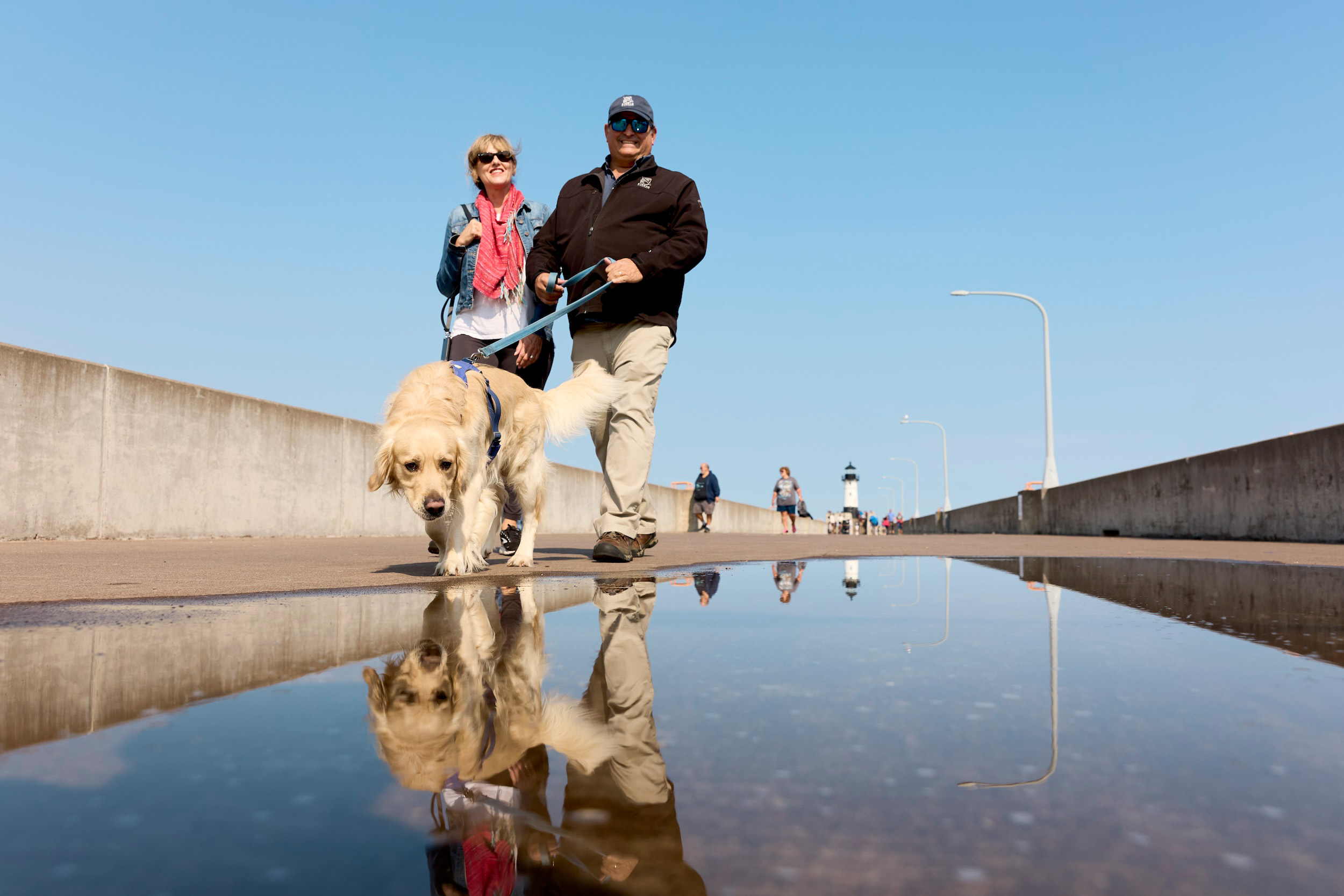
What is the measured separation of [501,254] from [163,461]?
6.28 meters

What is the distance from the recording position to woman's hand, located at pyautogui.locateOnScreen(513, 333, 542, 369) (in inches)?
246

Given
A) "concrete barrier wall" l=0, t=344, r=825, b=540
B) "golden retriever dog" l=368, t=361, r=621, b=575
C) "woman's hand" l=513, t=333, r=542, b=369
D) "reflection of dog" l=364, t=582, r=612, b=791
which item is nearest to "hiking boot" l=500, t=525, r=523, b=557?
"golden retriever dog" l=368, t=361, r=621, b=575

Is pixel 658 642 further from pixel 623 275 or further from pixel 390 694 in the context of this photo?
pixel 623 275

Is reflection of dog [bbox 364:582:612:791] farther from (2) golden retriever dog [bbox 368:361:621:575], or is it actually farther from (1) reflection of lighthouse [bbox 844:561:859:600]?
(2) golden retriever dog [bbox 368:361:621:575]

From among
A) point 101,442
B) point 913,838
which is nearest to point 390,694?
point 913,838

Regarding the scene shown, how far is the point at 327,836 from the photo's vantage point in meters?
0.91

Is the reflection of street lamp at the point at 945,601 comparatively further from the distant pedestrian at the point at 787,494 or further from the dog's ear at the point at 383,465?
the distant pedestrian at the point at 787,494

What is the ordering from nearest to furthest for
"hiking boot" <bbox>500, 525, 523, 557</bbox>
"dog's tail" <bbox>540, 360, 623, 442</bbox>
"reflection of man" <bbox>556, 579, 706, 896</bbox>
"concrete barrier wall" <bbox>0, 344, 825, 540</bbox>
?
"reflection of man" <bbox>556, 579, 706, 896</bbox>, "dog's tail" <bbox>540, 360, 623, 442</bbox>, "hiking boot" <bbox>500, 525, 523, 557</bbox>, "concrete barrier wall" <bbox>0, 344, 825, 540</bbox>

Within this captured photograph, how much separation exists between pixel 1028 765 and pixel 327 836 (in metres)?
0.87

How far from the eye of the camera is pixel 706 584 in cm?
404

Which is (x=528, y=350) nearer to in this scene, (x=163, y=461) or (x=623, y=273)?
(x=623, y=273)

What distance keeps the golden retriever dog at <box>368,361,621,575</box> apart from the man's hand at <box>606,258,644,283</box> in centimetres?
69

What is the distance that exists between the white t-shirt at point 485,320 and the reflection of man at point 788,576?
98.0 inches

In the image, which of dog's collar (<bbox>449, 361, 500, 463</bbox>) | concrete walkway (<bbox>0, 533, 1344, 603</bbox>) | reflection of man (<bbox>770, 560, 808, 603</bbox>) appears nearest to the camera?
reflection of man (<bbox>770, 560, 808, 603</bbox>)
